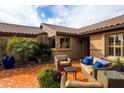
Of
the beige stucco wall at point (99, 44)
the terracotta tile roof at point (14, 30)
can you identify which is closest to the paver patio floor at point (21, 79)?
the beige stucco wall at point (99, 44)

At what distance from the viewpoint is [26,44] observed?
10125mm

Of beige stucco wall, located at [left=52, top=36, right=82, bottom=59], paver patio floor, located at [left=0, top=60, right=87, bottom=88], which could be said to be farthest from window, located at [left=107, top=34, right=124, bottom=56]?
beige stucco wall, located at [left=52, top=36, right=82, bottom=59]

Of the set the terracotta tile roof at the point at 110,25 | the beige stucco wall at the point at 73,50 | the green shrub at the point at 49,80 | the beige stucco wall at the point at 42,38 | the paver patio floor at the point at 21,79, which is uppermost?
the terracotta tile roof at the point at 110,25

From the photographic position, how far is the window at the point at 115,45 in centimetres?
822

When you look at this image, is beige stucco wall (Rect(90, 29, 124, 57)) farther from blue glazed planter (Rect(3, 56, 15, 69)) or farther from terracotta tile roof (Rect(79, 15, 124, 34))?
blue glazed planter (Rect(3, 56, 15, 69))

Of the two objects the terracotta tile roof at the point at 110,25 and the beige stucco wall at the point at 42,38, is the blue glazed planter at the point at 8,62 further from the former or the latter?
the terracotta tile roof at the point at 110,25

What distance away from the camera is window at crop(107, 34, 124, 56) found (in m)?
8.22

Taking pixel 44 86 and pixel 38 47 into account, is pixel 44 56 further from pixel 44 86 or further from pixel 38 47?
pixel 44 86

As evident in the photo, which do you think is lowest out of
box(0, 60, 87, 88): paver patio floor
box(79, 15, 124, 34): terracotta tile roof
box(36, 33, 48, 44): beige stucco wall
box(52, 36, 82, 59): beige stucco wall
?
box(0, 60, 87, 88): paver patio floor

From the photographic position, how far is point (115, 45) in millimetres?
8773

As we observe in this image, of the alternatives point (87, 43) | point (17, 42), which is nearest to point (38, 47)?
point (17, 42)

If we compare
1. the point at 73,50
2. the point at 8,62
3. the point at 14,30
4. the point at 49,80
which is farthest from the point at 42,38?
the point at 49,80

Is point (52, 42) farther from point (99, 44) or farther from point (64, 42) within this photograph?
point (99, 44)
